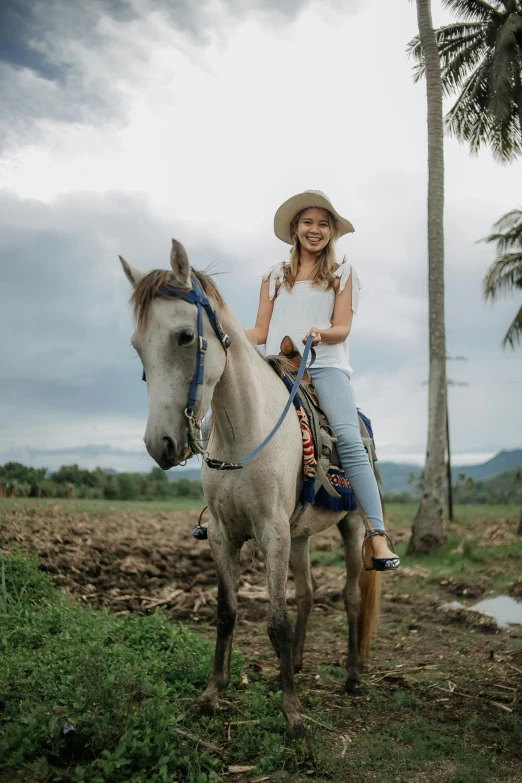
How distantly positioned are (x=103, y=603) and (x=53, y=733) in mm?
3659

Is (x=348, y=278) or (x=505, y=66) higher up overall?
(x=505, y=66)

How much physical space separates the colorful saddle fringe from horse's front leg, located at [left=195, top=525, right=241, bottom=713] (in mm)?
611

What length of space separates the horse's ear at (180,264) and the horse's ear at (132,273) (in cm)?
26

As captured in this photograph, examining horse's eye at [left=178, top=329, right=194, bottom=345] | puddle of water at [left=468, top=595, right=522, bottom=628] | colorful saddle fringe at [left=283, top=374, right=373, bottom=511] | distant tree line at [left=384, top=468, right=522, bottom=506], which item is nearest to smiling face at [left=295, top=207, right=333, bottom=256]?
colorful saddle fringe at [left=283, top=374, right=373, bottom=511]

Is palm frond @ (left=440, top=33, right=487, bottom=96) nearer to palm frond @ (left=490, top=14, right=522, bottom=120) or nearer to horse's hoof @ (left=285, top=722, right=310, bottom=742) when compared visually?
palm frond @ (left=490, top=14, right=522, bottom=120)

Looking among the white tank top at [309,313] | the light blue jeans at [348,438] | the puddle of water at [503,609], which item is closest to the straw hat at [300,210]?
the white tank top at [309,313]

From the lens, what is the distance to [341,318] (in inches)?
166

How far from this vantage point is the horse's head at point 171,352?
279 cm

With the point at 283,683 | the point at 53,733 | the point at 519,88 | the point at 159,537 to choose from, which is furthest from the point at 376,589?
the point at 519,88

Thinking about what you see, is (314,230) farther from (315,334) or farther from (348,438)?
(348,438)

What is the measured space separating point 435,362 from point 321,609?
19.8 feet

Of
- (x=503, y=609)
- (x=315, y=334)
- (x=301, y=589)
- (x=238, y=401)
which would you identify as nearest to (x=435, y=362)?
(x=503, y=609)

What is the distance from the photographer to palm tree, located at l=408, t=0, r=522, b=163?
596 inches

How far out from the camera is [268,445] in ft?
11.7
